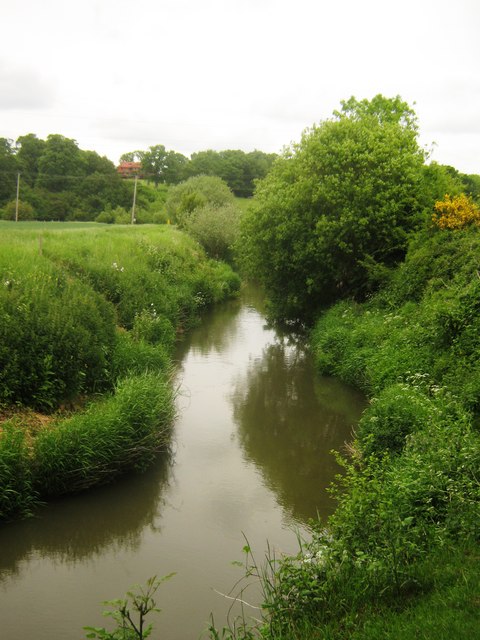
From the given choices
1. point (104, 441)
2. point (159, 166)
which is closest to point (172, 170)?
point (159, 166)

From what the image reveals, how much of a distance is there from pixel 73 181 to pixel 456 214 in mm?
64061

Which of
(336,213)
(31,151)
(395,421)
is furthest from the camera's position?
(31,151)

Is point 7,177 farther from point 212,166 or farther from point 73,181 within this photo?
point 212,166

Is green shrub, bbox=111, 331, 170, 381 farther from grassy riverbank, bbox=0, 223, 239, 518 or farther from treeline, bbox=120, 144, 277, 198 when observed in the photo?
treeline, bbox=120, 144, 277, 198

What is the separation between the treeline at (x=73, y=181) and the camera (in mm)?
64562

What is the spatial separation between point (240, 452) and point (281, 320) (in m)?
13.6

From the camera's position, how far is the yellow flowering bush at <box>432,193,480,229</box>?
1741 centimetres

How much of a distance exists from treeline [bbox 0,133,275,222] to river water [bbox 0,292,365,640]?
157ft

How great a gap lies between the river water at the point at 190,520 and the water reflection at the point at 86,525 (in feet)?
0.06

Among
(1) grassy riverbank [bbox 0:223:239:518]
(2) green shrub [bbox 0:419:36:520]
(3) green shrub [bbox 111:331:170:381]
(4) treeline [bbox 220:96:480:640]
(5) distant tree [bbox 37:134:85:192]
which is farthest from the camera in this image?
(5) distant tree [bbox 37:134:85:192]

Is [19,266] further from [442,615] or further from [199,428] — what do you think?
[442,615]

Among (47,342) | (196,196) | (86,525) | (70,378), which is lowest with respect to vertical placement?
(86,525)

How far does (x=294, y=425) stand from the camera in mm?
13094

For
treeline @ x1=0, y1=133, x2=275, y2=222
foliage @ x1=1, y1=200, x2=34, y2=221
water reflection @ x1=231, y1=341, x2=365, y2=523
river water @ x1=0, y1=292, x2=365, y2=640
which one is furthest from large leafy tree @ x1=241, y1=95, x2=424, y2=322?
foliage @ x1=1, y1=200, x2=34, y2=221
